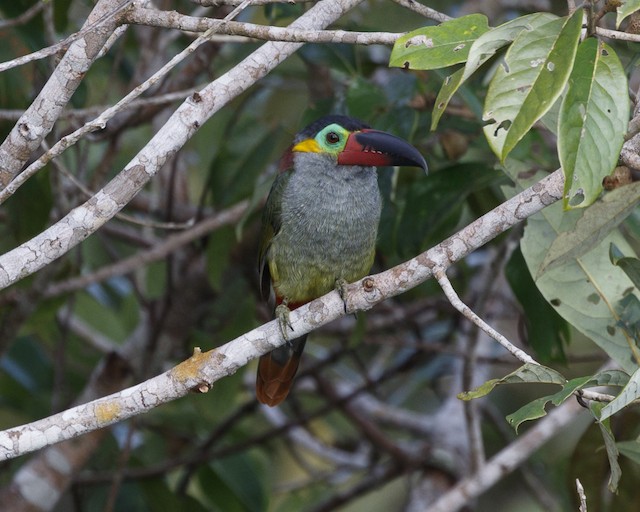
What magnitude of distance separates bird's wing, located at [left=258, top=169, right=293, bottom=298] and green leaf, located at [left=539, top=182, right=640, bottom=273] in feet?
3.76

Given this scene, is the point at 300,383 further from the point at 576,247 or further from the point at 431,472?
the point at 576,247

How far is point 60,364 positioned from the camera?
3.88 metres

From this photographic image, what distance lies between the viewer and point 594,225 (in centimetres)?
233

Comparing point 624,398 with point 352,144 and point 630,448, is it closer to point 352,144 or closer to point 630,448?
point 630,448

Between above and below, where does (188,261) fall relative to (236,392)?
above

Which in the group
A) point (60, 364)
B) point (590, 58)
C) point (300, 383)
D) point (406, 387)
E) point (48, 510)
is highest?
point (590, 58)

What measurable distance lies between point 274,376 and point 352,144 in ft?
2.84

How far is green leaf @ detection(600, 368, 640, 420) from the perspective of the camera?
193 centimetres

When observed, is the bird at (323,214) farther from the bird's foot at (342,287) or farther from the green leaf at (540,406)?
the green leaf at (540,406)

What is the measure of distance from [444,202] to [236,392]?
1.43m

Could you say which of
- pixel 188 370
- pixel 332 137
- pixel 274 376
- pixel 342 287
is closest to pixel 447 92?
pixel 188 370

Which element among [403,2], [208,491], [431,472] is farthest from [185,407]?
[403,2]

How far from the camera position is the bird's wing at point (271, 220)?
10.9ft

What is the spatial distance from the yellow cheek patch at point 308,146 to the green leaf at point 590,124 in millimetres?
1455
